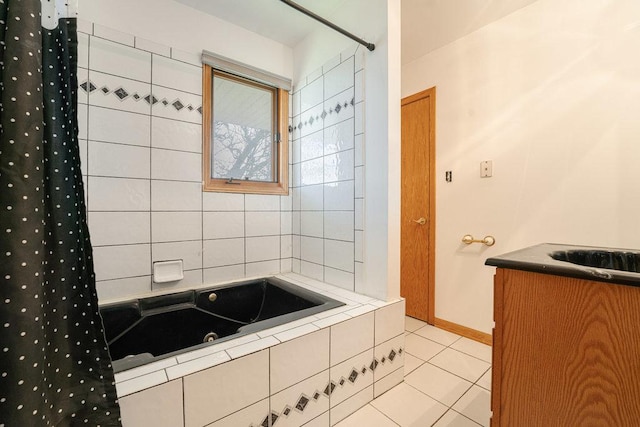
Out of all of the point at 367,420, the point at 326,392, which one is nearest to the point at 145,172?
the point at 326,392

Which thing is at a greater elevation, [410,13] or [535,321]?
[410,13]

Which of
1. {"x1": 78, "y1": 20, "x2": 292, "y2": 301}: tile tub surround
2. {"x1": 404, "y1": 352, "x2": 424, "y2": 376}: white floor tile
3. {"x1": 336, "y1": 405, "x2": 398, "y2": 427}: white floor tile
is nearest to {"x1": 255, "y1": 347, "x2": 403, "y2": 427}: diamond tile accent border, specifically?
{"x1": 336, "y1": 405, "x2": 398, "y2": 427}: white floor tile

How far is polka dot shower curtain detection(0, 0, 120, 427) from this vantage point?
560mm

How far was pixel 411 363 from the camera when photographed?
65.3 inches

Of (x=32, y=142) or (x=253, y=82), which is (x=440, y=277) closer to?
(x=253, y=82)

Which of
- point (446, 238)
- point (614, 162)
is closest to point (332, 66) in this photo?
point (446, 238)

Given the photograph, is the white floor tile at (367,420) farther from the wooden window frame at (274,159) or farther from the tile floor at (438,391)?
the wooden window frame at (274,159)

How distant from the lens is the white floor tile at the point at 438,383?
1.36m

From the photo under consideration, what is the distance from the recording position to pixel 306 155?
6.42 feet

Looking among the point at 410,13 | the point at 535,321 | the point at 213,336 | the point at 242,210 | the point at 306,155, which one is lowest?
the point at 213,336

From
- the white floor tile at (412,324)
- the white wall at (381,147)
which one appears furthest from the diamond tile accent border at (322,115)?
the white floor tile at (412,324)

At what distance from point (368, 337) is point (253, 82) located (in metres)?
1.85

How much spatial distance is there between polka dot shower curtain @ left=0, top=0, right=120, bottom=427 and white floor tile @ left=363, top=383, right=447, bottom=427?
3.63 feet

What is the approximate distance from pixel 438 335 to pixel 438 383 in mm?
631
